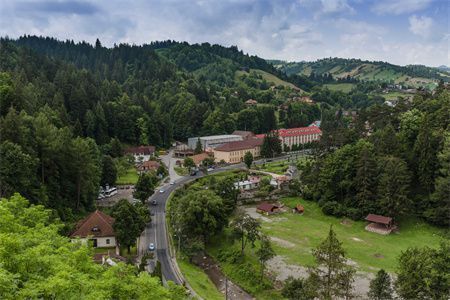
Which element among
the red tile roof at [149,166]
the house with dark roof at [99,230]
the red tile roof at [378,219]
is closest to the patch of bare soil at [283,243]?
the red tile roof at [378,219]

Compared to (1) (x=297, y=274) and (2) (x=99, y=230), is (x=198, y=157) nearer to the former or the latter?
(2) (x=99, y=230)

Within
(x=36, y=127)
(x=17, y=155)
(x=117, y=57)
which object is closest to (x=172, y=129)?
(x=36, y=127)

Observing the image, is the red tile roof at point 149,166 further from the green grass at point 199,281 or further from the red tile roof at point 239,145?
the green grass at point 199,281

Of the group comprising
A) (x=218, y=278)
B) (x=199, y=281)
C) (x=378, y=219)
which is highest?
(x=378, y=219)

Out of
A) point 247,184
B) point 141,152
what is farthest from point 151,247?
point 141,152

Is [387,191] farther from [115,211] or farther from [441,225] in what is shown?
[115,211]

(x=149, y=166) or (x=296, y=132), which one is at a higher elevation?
(x=296, y=132)
